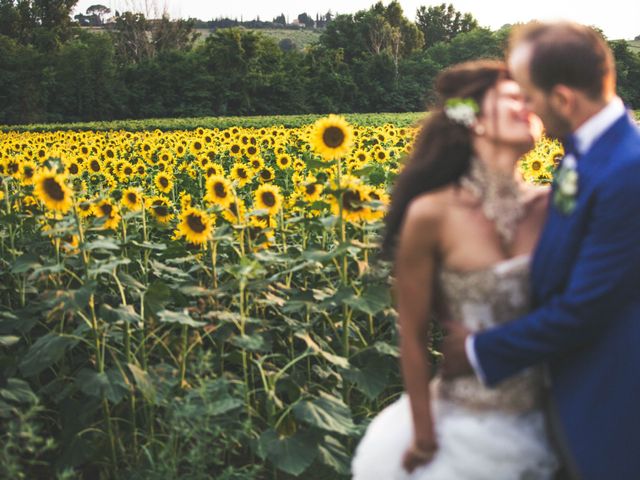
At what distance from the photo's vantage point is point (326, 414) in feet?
11.1

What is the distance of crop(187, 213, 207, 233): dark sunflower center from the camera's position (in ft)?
14.7

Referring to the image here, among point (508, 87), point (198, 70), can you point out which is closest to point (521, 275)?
point (508, 87)

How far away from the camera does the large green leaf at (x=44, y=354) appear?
134 inches

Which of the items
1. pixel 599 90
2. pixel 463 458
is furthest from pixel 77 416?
pixel 599 90

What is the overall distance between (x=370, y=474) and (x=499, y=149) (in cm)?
94

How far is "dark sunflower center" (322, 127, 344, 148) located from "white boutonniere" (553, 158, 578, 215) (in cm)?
278

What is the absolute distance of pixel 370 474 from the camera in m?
2.09

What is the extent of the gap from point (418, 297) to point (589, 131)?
0.57m

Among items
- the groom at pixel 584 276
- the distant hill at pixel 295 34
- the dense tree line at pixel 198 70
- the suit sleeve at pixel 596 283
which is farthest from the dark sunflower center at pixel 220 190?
the distant hill at pixel 295 34

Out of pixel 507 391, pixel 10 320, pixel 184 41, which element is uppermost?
pixel 184 41

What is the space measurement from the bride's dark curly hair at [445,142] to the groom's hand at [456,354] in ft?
1.11

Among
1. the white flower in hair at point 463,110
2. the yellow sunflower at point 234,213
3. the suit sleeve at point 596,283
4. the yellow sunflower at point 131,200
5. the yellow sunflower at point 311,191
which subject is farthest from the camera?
the yellow sunflower at point 131,200

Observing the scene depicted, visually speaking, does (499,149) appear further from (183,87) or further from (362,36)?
(362,36)

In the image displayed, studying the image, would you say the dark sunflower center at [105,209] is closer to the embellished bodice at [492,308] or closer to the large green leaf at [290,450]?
the large green leaf at [290,450]
